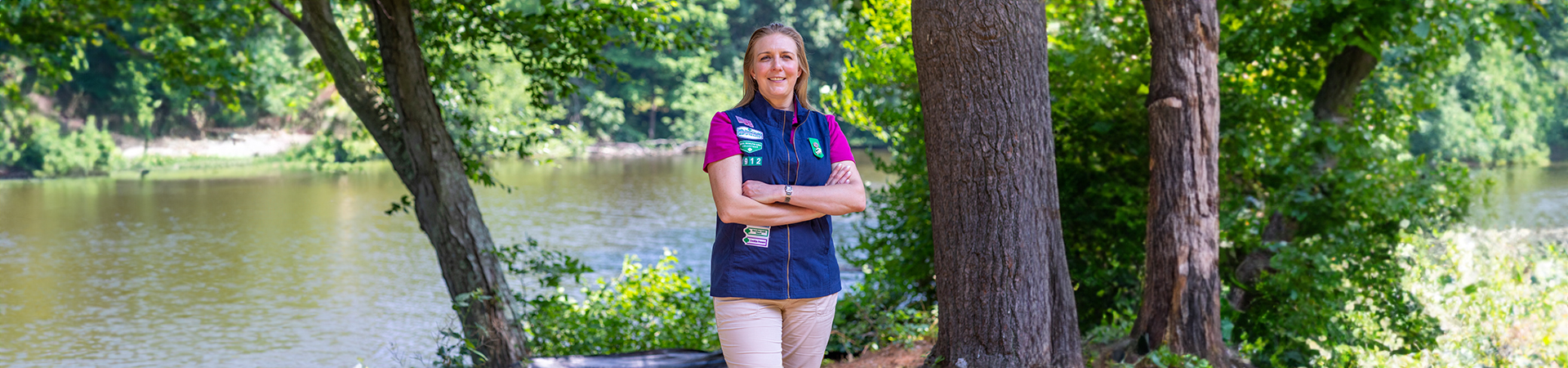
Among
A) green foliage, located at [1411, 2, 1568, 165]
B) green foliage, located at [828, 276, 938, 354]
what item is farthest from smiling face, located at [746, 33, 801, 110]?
green foliage, located at [1411, 2, 1568, 165]

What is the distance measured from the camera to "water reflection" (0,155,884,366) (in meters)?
9.08

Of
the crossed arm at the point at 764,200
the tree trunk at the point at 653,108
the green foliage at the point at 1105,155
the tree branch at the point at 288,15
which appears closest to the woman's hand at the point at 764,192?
the crossed arm at the point at 764,200

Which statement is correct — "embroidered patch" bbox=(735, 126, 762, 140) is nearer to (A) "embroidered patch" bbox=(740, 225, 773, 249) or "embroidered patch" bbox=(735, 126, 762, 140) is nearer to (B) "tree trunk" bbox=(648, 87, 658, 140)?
(A) "embroidered patch" bbox=(740, 225, 773, 249)

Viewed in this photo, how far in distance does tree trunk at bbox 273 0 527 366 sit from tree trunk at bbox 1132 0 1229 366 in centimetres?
341

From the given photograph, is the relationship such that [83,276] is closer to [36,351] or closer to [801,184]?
[36,351]

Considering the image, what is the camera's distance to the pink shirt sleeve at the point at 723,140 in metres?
2.41

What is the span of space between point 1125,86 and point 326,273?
1039 centimetres

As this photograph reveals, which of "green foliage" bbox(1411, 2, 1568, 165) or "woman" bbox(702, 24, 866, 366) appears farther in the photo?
"green foliage" bbox(1411, 2, 1568, 165)

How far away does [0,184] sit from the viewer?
24.5 m

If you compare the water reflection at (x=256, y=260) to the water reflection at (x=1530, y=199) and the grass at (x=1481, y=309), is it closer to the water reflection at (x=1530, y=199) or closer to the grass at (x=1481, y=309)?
the grass at (x=1481, y=309)

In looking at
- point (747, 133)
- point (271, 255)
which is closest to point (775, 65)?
point (747, 133)

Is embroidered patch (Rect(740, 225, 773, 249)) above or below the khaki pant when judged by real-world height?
above

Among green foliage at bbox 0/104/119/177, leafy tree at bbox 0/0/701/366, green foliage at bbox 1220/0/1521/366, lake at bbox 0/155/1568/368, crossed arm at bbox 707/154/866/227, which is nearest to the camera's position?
crossed arm at bbox 707/154/866/227

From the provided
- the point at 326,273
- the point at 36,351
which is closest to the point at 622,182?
the point at 326,273
